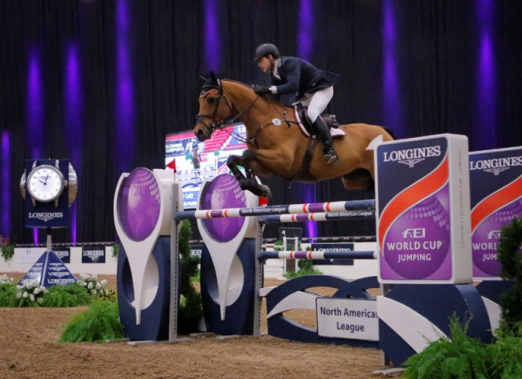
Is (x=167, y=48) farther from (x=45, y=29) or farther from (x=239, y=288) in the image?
(x=239, y=288)

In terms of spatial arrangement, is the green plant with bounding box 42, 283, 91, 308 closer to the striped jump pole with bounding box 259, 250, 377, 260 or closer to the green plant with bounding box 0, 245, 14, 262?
the striped jump pole with bounding box 259, 250, 377, 260

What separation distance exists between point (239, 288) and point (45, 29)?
55.0ft

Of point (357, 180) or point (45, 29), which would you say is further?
point (45, 29)

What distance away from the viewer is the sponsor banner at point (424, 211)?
311cm

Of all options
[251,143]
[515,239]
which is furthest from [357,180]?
[515,239]

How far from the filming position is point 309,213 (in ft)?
14.2

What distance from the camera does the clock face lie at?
26.9ft

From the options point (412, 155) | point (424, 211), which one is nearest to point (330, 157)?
point (412, 155)

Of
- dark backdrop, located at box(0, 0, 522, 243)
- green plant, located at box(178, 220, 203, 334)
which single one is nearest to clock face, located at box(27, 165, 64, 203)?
green plant, located at box(178, 220, 203, 334)

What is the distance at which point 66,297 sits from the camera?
7656mm

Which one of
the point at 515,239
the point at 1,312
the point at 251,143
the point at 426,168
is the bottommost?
the point at 1,312

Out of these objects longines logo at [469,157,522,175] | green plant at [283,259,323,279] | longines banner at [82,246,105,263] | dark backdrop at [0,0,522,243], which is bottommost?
green plant at [283,259,323,279]

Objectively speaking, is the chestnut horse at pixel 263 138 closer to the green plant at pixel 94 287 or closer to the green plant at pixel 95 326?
the green plant at pixel 95 326

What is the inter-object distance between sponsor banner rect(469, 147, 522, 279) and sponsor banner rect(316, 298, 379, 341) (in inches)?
26.8
